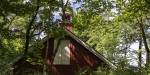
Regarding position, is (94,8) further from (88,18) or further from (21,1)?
(21,1)

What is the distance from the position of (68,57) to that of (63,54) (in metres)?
0.47

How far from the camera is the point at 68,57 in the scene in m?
34.3

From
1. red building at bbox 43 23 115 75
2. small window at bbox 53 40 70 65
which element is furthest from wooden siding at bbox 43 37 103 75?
small window at bbox 53 40 70 65

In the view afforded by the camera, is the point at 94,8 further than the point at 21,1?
Yes

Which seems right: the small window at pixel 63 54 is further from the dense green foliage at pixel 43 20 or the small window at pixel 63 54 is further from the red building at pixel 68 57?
the dense green foliage at pixel 43 20

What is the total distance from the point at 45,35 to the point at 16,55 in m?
3.03

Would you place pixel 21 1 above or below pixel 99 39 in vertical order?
above

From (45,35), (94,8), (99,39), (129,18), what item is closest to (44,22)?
(45,35)

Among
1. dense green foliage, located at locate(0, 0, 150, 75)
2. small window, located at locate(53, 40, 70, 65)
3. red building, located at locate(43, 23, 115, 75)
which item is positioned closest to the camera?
dense green foliage, located at locate(0, 0, 150, 75)

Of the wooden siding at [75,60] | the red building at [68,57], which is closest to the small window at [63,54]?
the red building at [68,57]

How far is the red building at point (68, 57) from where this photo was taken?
34000 mm

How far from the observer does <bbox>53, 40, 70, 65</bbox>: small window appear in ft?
112

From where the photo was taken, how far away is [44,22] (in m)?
29.6

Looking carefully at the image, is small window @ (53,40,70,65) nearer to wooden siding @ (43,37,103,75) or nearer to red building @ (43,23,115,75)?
red building @ (43,23,115,75)
